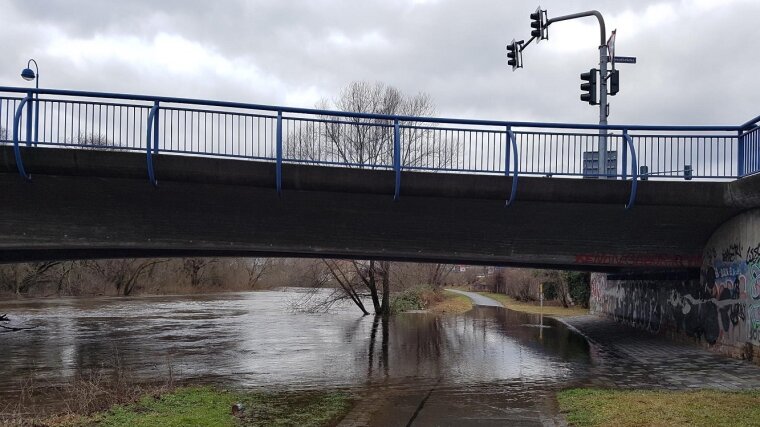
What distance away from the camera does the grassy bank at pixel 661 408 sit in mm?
8117

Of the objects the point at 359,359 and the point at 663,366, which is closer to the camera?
the point at 663,366

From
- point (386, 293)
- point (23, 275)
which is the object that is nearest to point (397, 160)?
point (386, 293)

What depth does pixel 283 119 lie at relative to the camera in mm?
14336

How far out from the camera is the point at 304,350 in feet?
61.5

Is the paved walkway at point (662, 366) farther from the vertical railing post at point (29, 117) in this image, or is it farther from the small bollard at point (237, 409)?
the vertical railing post at point (29, 117)

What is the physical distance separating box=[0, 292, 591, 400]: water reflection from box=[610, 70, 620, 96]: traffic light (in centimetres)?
753

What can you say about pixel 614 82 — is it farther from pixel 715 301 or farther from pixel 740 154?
pixel 715 301

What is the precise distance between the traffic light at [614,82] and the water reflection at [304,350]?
753cm

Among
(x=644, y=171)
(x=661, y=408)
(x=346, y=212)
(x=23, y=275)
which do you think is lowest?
(x=23, y=275)

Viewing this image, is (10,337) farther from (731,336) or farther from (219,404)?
(731,336)

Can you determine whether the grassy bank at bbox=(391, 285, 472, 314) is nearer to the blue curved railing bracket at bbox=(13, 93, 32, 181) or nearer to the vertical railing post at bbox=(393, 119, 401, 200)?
the vertical railing post at bbox=(393, 119, 401, 200)

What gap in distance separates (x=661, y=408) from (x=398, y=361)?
846 cm

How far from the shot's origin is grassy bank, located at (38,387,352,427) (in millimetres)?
8492

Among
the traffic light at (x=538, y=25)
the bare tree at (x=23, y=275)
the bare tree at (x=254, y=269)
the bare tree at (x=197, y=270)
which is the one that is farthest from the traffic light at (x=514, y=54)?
the bare tree at (x=254, y=269)
